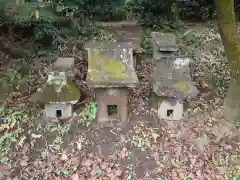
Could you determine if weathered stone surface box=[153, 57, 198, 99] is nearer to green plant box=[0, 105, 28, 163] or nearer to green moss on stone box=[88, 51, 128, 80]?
green moss on stone box=[88, 51, 128, 80]

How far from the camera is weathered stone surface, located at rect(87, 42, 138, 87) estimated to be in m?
6.34

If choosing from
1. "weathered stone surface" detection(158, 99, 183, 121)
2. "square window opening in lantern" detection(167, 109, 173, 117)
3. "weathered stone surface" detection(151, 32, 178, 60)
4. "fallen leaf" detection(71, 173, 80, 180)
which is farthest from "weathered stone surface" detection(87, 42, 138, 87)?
"fallen leaf" detection(71, 173, 80, 180)

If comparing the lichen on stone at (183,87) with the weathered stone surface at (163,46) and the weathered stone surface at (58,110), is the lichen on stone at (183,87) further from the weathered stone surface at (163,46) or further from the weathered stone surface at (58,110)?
the weathered stone surface at (58,110)

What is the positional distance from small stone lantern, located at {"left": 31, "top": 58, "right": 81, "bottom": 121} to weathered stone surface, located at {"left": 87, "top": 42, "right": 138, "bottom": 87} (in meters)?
0.66

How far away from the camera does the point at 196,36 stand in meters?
10.5

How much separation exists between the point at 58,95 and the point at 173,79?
2470 millimetres

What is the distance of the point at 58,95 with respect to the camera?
22.1 ft

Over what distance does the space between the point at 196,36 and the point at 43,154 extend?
6.43 m

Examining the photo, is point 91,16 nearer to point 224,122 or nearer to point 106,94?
point 106,94

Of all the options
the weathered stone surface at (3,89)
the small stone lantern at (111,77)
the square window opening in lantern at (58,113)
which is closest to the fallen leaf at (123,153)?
the small stone lantern at (111,77)

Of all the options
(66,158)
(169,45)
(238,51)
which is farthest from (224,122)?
(66,158)

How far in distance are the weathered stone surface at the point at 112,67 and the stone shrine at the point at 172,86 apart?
65 cm

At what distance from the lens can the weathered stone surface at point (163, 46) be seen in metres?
8.16

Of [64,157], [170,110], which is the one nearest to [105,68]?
[170,110]
